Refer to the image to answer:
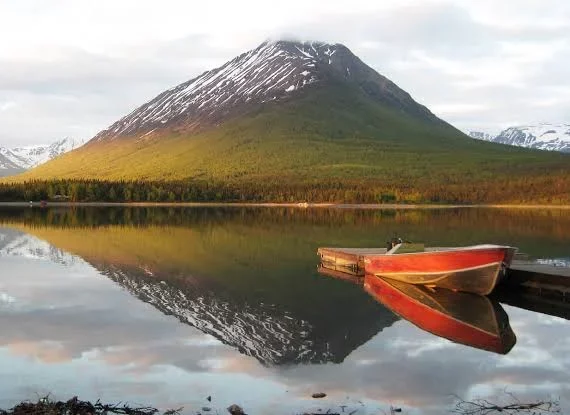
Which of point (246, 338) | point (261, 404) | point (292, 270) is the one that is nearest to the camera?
point (261, 404)

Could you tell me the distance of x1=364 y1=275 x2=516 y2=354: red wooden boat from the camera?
90.0 feet

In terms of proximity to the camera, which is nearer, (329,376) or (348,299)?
(329,376)

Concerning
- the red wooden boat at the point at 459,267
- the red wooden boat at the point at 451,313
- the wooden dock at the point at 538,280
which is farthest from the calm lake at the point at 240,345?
the wooden dock at the point at 538,280

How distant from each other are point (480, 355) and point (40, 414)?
14964mm

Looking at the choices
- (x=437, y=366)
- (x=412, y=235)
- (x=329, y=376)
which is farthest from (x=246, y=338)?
(x=412, y=235)

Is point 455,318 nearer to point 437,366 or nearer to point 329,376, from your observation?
point 437,366

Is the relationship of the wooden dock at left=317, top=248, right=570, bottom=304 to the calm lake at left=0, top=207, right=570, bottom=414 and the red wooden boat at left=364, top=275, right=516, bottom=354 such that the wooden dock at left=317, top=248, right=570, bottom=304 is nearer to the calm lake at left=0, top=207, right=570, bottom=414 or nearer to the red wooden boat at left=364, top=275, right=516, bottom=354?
the calm lake at left=0, top=207, right=570, bottom=414

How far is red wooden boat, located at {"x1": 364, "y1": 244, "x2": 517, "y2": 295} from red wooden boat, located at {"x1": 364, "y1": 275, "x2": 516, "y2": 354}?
0.54 metres

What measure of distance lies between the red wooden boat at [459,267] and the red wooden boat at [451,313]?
0.54m

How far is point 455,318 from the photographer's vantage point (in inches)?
1230

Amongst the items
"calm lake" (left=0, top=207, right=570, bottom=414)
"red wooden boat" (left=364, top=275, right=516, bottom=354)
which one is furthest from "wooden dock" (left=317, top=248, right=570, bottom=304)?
"red wooden boat" (left=364, top=275, right=516, bottom=354)

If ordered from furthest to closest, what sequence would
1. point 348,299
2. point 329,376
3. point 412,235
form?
1. point 412,235
2. point 348,299
3. point 329,376

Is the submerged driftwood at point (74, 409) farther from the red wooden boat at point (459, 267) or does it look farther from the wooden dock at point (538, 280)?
the wooden dock at point (538, 280)

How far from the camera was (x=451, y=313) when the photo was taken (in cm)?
3247
